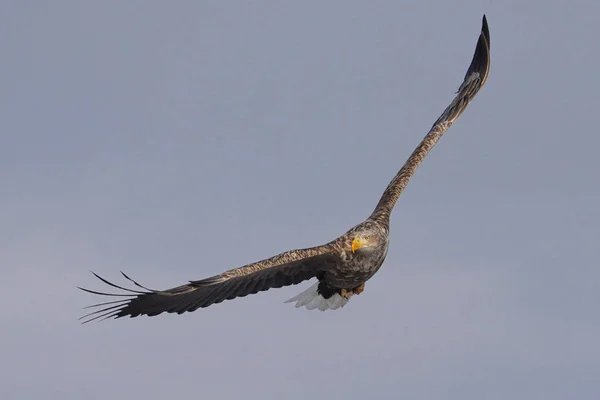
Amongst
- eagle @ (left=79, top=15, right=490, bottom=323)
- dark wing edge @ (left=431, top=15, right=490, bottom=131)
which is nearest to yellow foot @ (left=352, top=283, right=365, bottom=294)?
eagle @ (left=79, top=15, right=490, bottom=323)

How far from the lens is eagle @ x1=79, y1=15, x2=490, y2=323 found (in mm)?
16922

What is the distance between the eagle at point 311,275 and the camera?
55.5ft

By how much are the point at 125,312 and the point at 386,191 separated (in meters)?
4.57

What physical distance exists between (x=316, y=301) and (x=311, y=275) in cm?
109

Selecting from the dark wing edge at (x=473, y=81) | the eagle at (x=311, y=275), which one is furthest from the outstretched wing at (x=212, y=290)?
the dark wing edge at (x=473, y=81)

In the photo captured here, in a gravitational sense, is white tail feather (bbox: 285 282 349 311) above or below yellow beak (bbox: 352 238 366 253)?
above

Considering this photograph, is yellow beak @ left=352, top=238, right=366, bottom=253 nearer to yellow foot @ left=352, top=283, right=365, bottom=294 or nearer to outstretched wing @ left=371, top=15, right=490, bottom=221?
yellow foot @ left=352, top=283, right=365, bottom=294

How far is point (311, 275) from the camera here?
1820cm

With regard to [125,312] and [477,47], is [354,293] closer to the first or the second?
[125,312]

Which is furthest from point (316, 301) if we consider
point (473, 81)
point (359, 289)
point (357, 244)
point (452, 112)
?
point (473, 81)

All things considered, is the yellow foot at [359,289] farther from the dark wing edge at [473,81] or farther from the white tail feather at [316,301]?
the dark wing edge at [473,81]

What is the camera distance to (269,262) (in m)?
17.3

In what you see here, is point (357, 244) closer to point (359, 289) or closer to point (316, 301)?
point (359, 289)

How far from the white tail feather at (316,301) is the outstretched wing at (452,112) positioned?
1.47 metres
